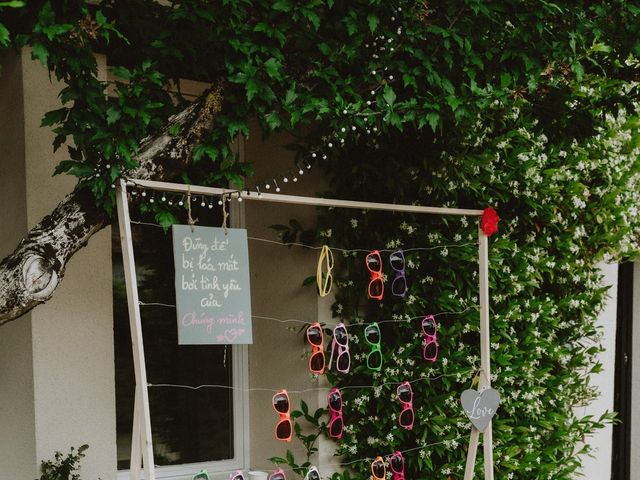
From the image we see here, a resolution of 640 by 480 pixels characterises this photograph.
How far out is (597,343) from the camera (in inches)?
231

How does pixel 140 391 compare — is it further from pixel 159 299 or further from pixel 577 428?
pixel 577 428

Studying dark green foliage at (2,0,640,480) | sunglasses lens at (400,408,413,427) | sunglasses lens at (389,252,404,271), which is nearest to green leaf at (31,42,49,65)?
dark green foliage at (2,0,640,480)

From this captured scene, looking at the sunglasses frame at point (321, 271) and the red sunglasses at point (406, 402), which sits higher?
the sunglasses frame at point (321, 271)

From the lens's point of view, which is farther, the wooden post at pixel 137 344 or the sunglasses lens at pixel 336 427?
the sunglasses lens at pixel 336 427

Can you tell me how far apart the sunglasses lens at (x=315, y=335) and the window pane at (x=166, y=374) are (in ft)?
4.01

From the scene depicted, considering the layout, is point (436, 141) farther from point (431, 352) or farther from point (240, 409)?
point (240, 409)

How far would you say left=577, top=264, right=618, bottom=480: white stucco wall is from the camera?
19.7 feet

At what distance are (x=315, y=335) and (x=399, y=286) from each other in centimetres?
66

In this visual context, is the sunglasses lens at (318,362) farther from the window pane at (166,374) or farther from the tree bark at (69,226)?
the window pane at (166,374)

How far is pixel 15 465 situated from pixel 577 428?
3.51 metres

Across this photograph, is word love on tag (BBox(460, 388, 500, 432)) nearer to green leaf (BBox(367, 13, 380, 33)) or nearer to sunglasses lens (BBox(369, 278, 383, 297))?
sunglasses lens (BBox(369, 278, 383, 297))

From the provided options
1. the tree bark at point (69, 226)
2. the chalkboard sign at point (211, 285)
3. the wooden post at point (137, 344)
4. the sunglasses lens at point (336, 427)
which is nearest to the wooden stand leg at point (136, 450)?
the wooden post at point (137, 344)

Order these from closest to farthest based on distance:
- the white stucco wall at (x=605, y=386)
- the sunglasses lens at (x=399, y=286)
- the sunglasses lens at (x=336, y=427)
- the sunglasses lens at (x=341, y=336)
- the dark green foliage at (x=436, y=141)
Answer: the dark green foliage at (x=436, y=141), the sunglasses lens at (x=341, y=336), the sunglasses lens at (x=336, y=427), the sunglasses lens at (x=399, y=286), the white stucco wall at (x=605, y=386)

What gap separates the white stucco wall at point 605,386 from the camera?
6004 mm
